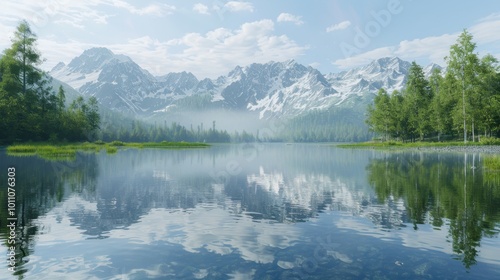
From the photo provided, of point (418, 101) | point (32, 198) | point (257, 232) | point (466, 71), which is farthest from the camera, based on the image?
point (418, 101)

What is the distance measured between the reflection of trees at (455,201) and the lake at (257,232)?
70mm

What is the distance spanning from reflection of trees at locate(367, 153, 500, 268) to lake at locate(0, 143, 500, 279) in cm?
7

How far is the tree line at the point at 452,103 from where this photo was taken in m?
93.1

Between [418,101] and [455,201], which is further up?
[418,101]

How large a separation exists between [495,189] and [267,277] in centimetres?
2370

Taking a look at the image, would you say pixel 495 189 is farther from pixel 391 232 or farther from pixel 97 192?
pixel 97 192

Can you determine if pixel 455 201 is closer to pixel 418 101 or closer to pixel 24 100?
pixel 24 100

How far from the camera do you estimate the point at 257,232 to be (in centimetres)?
1650

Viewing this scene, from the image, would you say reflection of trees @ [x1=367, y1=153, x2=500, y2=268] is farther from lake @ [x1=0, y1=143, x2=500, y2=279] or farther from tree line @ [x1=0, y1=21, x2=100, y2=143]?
tree line @ [x1=0, y1=21, x2=100, y2=143]

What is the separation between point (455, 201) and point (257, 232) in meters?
14.3

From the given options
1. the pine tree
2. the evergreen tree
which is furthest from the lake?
the evergreen tree

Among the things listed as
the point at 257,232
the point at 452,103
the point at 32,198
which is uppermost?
the point at 452,103

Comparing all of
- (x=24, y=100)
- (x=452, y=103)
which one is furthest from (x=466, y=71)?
(x=24, y=100)

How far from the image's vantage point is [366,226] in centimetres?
1748
